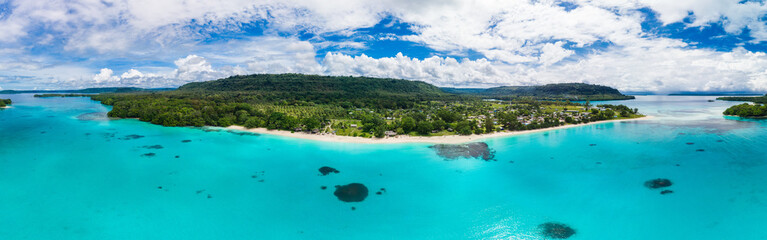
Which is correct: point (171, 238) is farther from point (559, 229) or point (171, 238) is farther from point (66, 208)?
point (559, 229)

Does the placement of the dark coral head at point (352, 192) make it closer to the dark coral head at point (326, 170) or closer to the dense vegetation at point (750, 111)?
the dark coral head at point (326, 170)

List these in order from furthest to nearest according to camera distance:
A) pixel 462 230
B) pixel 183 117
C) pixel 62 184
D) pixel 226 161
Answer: pixel 183 117 < pixel 226 161 < pixel 62 184 < pixel 462 230

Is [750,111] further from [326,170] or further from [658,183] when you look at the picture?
[326,170]

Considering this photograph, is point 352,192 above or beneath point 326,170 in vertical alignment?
beneath

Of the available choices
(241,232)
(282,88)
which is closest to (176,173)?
(241,232)

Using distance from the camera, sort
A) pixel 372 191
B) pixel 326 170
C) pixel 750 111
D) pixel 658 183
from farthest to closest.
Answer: pixel 750 111 → pixel 326 170 → pixel 658 183 → pixel 372 191

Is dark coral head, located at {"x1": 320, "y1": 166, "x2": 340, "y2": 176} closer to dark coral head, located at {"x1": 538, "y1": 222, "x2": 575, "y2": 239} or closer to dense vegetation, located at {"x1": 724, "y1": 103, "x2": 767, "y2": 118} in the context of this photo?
dark coral head, located at {"x1": 538, "y1": 222, "x2": 575, "y2": 239}

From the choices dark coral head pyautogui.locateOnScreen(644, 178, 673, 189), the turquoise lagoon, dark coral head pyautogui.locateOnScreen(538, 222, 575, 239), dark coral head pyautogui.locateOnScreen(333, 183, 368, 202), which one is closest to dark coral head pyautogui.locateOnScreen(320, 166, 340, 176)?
the turquoise lagoon

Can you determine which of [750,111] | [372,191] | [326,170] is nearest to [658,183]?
[372,191]
